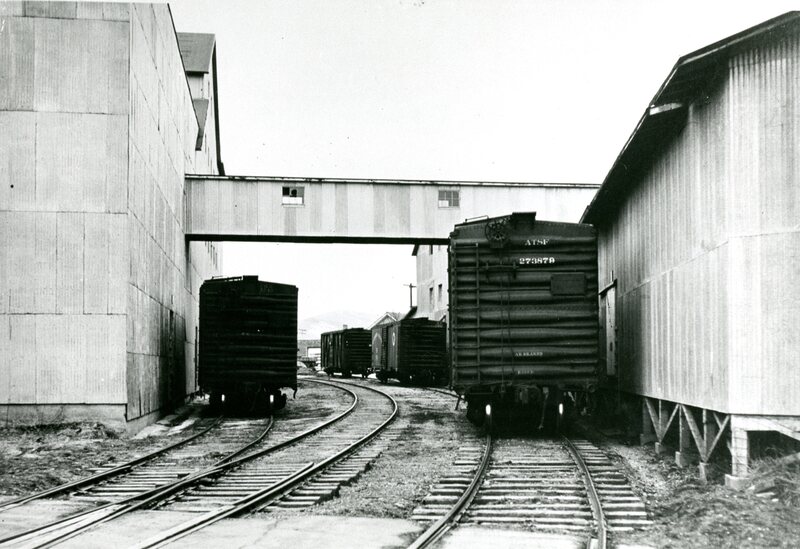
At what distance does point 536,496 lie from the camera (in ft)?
29.4

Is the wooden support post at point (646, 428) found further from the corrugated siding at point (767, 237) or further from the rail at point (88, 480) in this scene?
the rail at point (88, 480)

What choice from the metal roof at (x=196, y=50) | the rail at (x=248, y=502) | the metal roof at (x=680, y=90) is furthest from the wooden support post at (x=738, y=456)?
the metal roof at (x=196, y=50)

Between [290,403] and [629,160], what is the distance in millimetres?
15627

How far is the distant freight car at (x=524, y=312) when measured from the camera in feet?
45.7

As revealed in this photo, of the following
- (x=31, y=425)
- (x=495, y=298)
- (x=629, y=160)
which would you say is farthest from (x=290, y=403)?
(x=629, y=160)

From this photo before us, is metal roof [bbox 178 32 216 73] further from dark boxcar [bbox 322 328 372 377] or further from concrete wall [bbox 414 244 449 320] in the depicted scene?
concrete wall [bbox 414 244 449 320]

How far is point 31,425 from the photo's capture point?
14609 mm

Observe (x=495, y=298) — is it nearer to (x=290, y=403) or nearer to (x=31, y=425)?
(x=31, y=425)

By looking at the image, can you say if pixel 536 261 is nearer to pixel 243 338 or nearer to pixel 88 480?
pixel 88 480

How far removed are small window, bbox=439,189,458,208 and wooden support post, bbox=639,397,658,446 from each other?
12999 millimetres

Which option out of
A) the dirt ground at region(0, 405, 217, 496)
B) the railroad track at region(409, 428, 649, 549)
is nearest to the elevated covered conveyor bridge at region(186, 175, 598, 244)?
the dirt ground at region(0, 405, 217, 496)

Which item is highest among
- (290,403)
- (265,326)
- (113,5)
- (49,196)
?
(113,5)

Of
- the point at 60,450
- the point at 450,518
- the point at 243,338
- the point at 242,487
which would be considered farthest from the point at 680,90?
the point at 243,338

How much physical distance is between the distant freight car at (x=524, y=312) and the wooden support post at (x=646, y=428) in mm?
963
